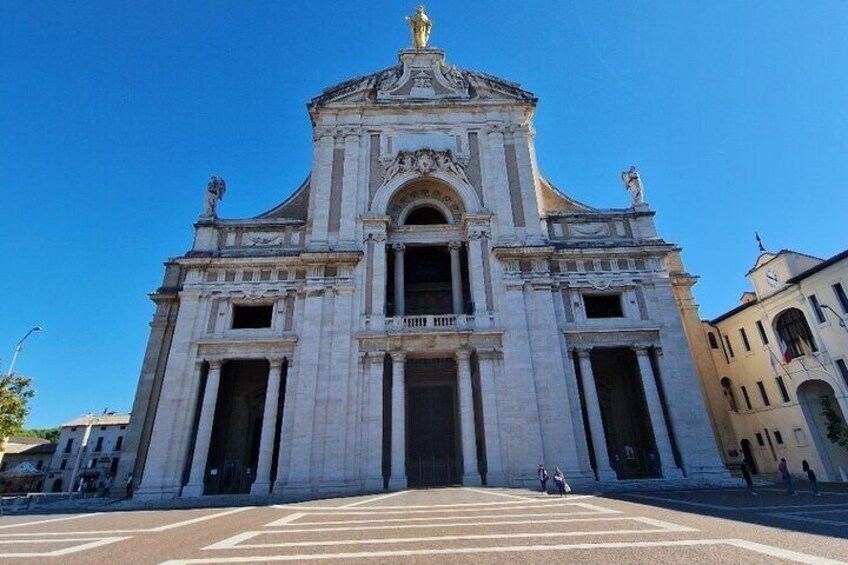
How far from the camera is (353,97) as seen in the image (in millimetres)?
29797

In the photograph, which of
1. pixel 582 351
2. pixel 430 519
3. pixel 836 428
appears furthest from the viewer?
pixel 582 351

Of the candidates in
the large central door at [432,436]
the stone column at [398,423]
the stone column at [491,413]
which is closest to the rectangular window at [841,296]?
the stone column at [491,413]

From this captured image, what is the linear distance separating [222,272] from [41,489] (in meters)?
54.6

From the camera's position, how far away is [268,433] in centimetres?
2162

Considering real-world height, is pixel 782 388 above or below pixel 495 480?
above

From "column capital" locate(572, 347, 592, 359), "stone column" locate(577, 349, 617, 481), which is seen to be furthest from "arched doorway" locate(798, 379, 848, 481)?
"column capital" locate(572, 347, 592, 359)

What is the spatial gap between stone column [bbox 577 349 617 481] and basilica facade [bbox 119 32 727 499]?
9cm

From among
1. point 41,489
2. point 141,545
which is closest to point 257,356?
point 141,545

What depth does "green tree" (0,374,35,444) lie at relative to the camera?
977 inches

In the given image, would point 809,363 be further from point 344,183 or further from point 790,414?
point 344,183

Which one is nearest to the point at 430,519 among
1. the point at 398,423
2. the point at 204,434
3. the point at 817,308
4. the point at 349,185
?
the point at 398,423

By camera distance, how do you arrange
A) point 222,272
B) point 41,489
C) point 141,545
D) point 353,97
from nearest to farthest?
1. point 141,545
2. point 222,272
3. point 353,97
4. point 41,489

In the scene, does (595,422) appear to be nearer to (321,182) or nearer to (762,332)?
(762,332)

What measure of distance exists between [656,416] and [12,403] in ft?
114
